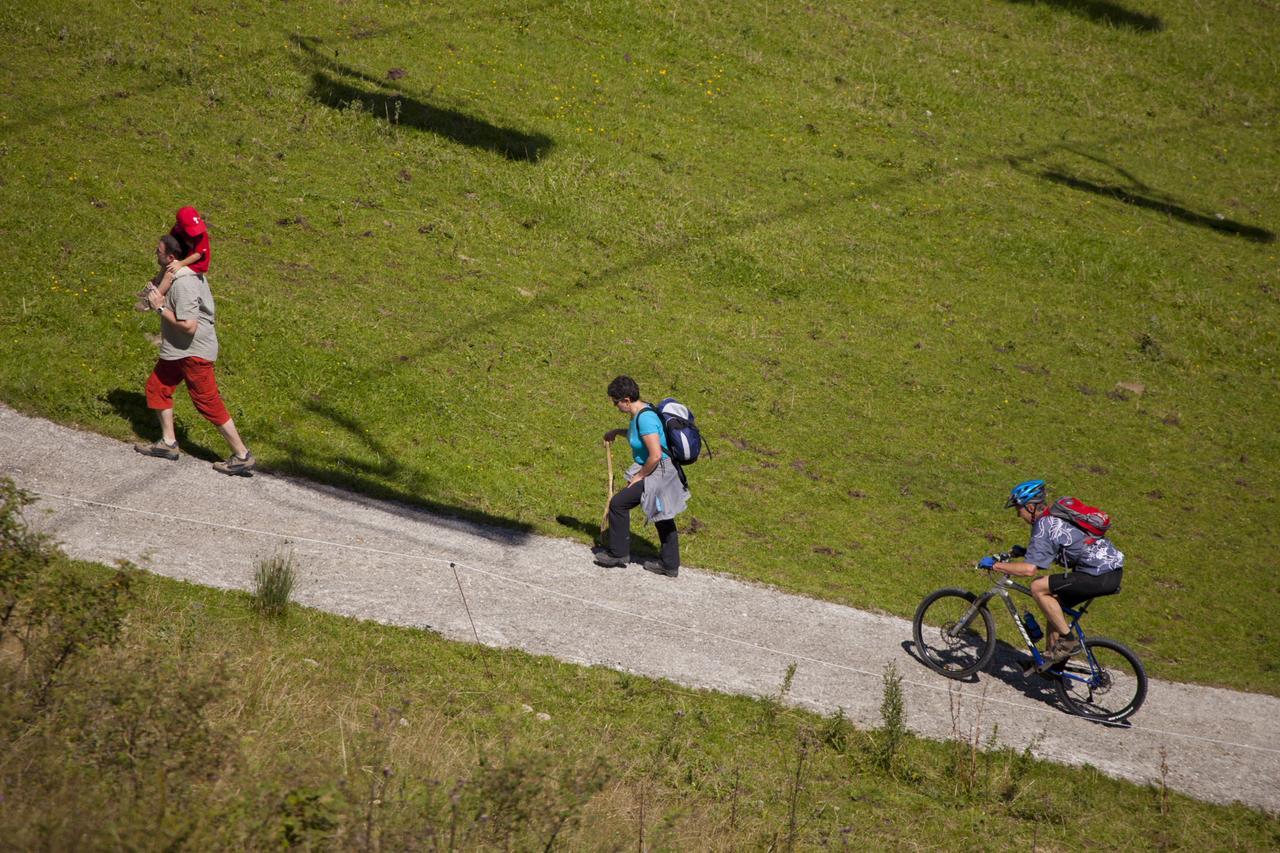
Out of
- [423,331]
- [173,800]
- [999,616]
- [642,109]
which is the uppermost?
[642,109]

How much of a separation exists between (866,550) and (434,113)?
11.6 metres

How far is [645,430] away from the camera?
1020 cm

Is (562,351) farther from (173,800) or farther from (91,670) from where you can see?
(173,800)

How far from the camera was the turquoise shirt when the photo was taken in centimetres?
1021

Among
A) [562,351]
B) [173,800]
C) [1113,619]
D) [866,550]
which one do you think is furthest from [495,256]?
[173,800]

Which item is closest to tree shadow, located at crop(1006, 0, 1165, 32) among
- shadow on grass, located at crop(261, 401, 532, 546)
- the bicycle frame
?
the bicycle frame

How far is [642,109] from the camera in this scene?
21750 millimetres

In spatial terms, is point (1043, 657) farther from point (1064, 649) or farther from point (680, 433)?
point (680, 433)

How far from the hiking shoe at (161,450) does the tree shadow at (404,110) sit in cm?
975

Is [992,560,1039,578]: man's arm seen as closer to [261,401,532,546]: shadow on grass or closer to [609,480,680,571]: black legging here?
[609,480,680,571]: black legging

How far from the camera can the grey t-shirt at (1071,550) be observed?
978cm

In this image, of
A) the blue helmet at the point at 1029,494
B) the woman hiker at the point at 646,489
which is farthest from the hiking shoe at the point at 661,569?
the blue helmet at the point at 1029,494

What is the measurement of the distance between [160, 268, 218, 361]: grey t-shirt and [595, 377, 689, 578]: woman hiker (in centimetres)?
384

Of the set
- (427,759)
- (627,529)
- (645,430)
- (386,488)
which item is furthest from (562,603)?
(427,759)
